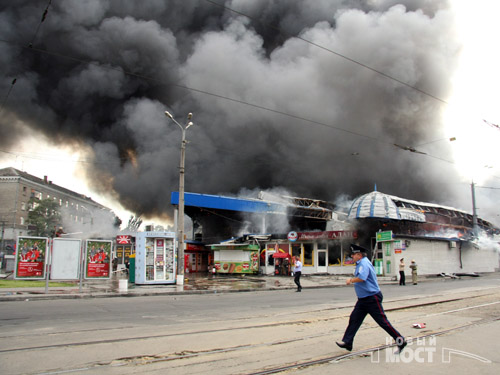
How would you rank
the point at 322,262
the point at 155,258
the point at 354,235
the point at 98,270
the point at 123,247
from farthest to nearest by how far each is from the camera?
the point at 123,247 → the point at 322,262 → the point at 354,235 → the point at 155,258 → the point at 98,270

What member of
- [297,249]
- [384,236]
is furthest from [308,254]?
[384,236]

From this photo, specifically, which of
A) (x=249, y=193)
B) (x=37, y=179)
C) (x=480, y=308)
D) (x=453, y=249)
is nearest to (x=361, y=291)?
(x=480, y=308)

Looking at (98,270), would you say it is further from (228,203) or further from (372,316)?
(228,203)

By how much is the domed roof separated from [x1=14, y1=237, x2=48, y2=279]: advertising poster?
2167 centimetres

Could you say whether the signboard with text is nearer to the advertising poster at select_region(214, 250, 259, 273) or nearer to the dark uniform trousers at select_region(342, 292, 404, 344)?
the advertising poster at select_region(214, 250, 259, 273)

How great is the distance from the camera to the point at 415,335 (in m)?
6.57

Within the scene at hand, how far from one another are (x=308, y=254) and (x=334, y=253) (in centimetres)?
195

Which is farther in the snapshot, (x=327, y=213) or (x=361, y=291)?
(x=327, y=213)

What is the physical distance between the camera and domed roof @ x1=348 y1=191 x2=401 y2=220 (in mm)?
28703

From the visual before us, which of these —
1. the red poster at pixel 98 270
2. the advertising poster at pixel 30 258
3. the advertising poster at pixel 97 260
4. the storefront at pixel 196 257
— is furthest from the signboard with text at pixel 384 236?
the advertising poster at pixel 30 258

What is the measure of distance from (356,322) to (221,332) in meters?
2.58

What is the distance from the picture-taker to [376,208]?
2878cm

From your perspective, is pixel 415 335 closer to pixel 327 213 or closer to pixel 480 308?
pixel 480 308

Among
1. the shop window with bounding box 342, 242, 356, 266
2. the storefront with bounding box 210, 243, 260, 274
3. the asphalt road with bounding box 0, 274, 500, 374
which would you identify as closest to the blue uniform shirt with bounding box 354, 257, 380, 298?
the asphalt road with bounding box 0, 274, 500, 374
